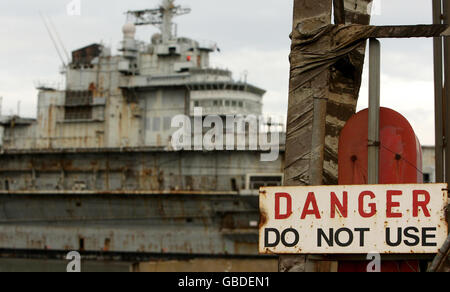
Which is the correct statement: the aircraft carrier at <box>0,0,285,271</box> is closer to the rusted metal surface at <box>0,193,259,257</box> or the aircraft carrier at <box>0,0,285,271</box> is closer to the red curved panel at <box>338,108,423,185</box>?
the rusted metal surface at <box>0,193,259,257</box>

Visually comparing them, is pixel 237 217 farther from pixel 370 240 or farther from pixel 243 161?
pixel 370 240

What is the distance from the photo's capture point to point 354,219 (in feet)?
17.3

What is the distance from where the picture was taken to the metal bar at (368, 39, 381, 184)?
5996 mm

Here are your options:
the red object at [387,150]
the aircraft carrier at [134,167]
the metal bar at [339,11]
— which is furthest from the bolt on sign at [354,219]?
the aircraft carrier at [134,167]

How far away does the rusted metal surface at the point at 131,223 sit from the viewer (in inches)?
1419

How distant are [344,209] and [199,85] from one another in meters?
34.0

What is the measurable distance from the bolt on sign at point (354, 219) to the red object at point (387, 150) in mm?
965

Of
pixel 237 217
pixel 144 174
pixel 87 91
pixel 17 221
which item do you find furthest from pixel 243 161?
pixel 17 221

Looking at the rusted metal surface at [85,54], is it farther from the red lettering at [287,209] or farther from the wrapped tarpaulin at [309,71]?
the red lettering at [287,209]

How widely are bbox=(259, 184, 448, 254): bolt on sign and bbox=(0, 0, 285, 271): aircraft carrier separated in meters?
28.4

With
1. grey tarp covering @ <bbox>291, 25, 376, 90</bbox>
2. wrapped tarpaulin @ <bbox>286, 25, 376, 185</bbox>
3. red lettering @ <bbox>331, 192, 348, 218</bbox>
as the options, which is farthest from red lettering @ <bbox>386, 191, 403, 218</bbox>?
grey tarp covering @ <bbox>291, 25, 376, 90</bbox>

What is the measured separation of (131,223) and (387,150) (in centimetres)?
3247

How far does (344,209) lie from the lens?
5.30 meters

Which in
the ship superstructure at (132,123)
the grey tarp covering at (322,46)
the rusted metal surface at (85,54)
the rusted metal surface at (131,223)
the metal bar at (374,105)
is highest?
the rusted metal surface at (85,54)
